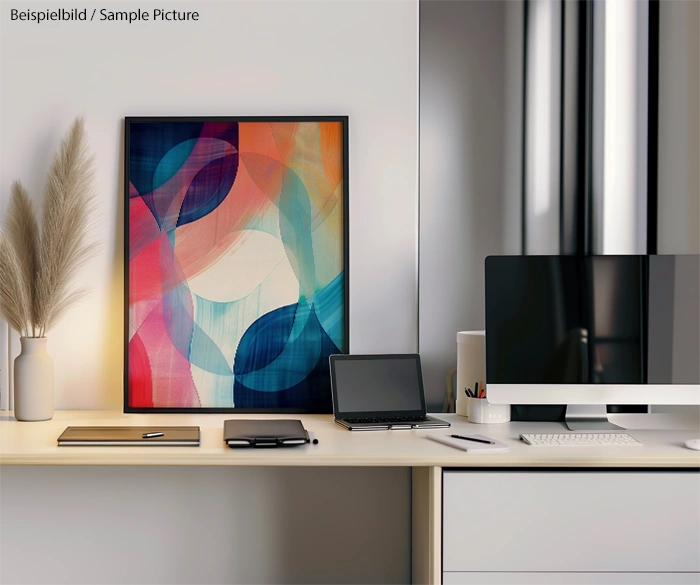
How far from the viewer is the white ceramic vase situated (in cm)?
184

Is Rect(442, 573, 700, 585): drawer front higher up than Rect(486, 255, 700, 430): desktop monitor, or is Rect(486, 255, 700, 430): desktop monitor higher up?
Rect(486, 255, 700, 430): desktop monitor

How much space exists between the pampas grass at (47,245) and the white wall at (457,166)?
3.34ft

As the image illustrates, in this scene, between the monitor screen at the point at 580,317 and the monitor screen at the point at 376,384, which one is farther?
the monitor screen at the point at 376,384

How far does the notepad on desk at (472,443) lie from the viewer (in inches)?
59.6

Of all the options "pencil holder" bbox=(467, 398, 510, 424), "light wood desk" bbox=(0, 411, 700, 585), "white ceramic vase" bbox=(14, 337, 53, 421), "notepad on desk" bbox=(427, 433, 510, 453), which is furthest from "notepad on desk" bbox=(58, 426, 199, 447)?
"pencil holder" bbox=(467, 398, 510, 424)

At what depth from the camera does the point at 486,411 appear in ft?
6.04

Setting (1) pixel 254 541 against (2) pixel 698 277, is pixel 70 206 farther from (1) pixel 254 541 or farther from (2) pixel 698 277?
(2) pixel 698 277

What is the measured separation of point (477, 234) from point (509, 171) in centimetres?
22

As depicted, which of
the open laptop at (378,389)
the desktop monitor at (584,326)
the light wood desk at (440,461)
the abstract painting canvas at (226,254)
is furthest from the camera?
the abstract painting canvas at (226,254)

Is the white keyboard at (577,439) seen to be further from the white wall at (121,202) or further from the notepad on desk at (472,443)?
the white wall at (121,202)

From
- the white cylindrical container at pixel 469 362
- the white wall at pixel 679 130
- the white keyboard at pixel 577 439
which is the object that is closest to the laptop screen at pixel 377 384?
the white cylindrical container at pixel 469 362

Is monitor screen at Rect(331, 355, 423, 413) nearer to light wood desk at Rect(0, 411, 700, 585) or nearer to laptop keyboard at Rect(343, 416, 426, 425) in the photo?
laptop keyboard at Rect(343, 416, 426, 425)

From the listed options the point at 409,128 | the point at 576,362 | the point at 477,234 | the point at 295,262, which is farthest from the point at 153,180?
the point at 576,362

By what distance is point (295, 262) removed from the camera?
6.57 feet
